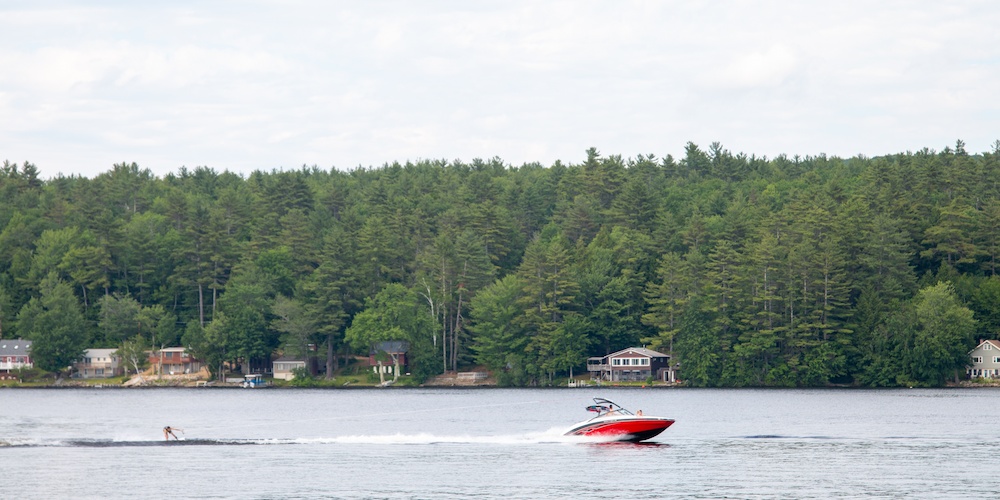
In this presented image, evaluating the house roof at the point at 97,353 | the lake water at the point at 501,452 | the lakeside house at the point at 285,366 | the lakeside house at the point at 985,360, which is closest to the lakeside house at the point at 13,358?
the house roof at the point at 97,353

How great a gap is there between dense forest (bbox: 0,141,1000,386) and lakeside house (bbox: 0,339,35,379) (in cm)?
224

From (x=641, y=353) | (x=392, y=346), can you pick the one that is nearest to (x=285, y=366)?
(x=392, y=346)

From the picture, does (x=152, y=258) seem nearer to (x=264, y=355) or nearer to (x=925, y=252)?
(x=264, y=355)

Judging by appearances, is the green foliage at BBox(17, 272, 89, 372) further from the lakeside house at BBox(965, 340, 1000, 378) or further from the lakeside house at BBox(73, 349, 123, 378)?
the lakeside house at BBox(965, 340, 1000, 378)

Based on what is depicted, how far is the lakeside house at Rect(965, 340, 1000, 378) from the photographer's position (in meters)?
119

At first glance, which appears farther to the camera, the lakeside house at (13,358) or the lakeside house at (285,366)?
the lakeside house at (13,358)

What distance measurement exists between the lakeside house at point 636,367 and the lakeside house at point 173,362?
153 ft

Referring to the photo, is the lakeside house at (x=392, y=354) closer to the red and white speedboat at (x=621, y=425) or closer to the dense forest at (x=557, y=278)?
the dense forest at (x=557, y=278)

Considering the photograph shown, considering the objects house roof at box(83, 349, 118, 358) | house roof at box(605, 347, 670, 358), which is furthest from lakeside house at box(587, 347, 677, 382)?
house roof at box(83, 349, 118, 358)

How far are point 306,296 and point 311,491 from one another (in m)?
96.6

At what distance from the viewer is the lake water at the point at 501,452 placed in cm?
4947

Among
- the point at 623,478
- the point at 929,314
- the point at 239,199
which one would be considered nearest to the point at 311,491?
the point at 623,478

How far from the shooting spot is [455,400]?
106 metres

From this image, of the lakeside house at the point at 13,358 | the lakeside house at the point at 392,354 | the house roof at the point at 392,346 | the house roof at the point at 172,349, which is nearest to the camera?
the house roof at the point at 392,346
